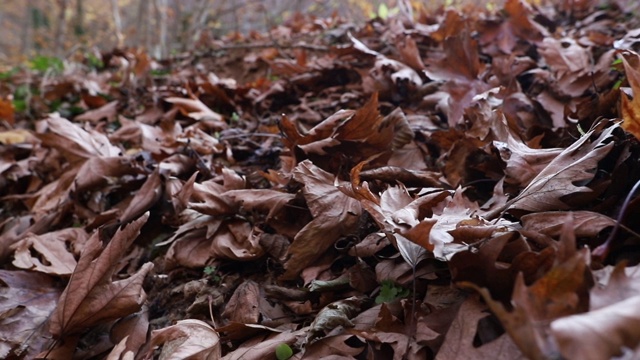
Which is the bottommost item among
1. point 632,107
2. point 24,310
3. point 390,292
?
point 24,310

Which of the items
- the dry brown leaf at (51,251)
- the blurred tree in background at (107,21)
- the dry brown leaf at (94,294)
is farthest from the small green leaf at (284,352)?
the blurred tree in background at (107,21)

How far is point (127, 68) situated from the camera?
10.4 feet

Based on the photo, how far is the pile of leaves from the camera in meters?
0.81

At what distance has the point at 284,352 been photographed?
945 millimetres

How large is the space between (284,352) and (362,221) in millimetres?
438

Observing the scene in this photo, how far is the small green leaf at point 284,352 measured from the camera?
944mm

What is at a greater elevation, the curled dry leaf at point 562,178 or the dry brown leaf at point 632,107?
the dry brown leaf at point 632,107

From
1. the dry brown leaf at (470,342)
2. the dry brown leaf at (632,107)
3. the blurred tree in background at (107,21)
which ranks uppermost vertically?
the dry brown leaf at (632,107)

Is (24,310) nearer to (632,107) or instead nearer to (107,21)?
(632,107)

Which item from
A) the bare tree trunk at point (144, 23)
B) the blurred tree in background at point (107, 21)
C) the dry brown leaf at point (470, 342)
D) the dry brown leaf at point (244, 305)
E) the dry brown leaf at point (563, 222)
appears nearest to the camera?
the dry brown leaf at point (470, 342)

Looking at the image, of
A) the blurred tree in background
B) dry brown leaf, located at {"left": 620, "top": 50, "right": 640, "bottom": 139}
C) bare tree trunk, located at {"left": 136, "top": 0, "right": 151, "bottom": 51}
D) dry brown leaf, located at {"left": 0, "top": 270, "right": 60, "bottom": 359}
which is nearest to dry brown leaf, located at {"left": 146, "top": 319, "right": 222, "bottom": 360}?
dry brown leaf, located at {"left": 0, "top": 270, "right": 60, "bottom": 359}

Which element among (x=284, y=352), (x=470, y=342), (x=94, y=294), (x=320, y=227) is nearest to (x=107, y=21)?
(x=94, y=294)

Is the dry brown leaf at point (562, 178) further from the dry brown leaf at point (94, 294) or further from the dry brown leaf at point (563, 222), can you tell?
the dry brown leaf at point (94, 294)

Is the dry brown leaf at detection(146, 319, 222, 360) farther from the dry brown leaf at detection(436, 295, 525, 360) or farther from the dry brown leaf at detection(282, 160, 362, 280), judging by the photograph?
the dry brown leaf at detection(436, 295, 525, 360)
